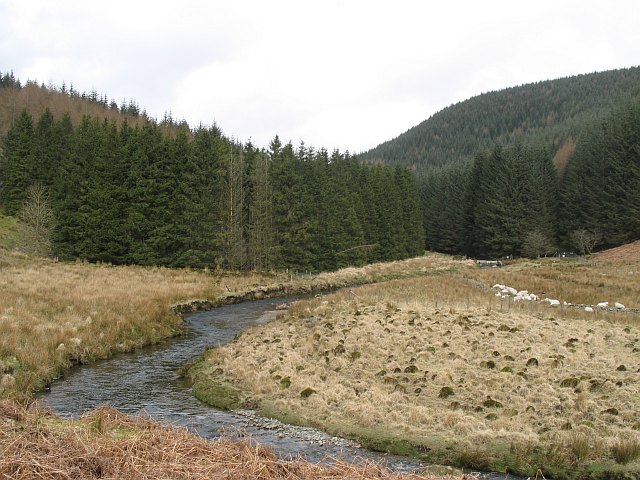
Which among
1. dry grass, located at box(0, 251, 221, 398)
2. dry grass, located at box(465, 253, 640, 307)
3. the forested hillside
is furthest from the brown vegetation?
dry grass, located at box(465, 253, 640, 307)

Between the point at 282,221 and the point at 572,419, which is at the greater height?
the point at 282,221

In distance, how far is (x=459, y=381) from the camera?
15.0m

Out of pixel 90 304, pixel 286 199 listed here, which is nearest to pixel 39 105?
pixel 286 199

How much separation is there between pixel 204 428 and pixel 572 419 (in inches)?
377

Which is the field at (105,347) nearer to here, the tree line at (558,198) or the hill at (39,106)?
the tree line at (558,198)

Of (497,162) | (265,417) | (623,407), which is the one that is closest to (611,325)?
(623,407)

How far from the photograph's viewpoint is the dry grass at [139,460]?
5.47 m

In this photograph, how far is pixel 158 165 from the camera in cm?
5153

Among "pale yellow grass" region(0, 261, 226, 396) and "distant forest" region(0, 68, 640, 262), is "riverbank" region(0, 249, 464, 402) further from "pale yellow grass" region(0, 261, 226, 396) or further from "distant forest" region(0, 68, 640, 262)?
"distant forest" region(0, 68, 640, 262)

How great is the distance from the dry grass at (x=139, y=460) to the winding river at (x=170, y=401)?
2.82 meters

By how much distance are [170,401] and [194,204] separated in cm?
3559


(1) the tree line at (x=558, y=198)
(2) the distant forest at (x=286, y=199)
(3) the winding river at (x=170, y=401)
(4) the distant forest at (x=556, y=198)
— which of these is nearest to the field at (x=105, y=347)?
(3) the winding river at (x=170, y=401)

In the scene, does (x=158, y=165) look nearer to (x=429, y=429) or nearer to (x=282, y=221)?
(x=282, y=221)

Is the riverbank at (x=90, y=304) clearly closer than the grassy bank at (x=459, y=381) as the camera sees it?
No
